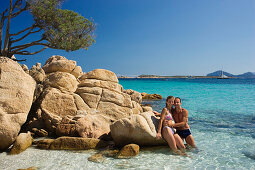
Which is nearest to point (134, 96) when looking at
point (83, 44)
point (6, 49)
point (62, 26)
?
point (83, 44)

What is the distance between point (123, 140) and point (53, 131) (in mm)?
3888

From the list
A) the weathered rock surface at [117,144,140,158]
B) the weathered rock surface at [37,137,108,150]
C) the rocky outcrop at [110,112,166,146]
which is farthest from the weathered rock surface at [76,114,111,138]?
the weathered rock surface at [117,144,140,158]

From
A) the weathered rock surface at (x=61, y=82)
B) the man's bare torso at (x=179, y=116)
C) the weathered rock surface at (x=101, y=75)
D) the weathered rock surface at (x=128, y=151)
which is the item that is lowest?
the weathered rock surface at (x=128, y=151)

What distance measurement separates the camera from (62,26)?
14.6 m

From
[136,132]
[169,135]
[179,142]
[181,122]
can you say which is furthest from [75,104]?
[179,142]

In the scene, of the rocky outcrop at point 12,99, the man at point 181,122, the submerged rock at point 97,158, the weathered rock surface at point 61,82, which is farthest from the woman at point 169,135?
the weathered rock surface at point 61,82

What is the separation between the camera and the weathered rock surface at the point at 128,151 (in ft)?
26.7

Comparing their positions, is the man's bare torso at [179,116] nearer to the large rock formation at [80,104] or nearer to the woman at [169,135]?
the woman at [169,135]

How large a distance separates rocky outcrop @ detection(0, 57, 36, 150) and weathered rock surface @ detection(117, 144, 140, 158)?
439 cm

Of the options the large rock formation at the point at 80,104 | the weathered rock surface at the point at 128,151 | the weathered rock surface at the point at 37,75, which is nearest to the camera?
the weathered rock surface at the point at 128,151

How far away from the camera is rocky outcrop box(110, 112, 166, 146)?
8859 millimetres

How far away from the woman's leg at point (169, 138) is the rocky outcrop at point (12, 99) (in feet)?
19.9

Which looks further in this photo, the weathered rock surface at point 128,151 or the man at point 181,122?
the man at point 181,122

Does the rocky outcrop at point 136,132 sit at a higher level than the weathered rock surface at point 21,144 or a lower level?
higher
